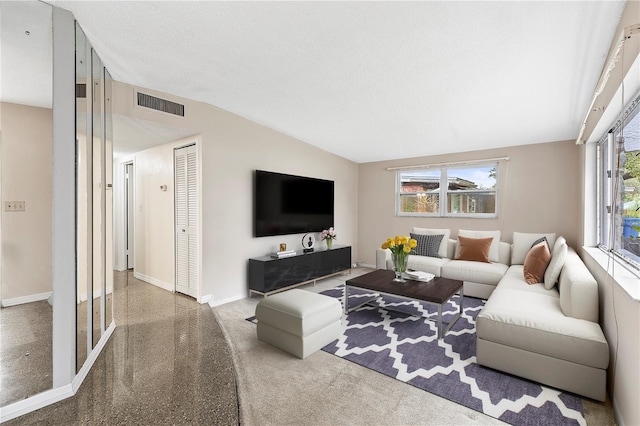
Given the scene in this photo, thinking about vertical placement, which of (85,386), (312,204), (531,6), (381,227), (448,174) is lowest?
(85,386)

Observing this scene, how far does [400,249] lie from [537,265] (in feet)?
4.85

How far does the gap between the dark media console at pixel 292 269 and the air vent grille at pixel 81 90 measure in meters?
2.42

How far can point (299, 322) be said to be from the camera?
232 cm

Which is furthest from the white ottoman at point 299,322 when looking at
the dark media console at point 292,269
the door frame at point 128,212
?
the door frame at point 128,212

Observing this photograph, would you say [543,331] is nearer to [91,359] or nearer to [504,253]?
[504,253]

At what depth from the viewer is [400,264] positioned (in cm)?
335

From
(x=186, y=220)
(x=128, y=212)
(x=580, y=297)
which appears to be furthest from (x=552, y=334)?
(x=128, y=212)

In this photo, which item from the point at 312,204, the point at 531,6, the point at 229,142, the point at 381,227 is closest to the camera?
the point at 531,6

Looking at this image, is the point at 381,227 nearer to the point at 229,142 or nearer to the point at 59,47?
the point at 229,142

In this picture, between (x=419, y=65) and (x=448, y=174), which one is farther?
(x=448, y=174)

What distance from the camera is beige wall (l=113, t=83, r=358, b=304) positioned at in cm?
340

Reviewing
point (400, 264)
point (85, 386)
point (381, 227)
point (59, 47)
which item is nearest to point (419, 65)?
point (400, 264)

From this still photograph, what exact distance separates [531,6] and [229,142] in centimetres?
316

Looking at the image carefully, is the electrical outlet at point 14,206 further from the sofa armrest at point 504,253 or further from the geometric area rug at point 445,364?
the sofa armrest at point 504,253
